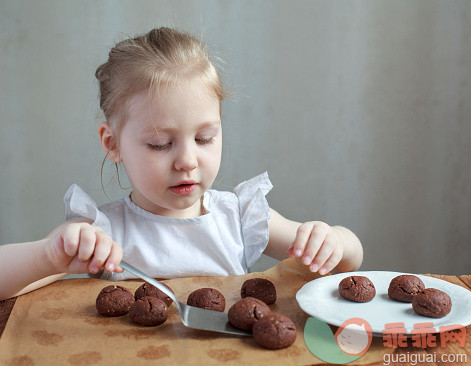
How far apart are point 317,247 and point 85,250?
0.42 m

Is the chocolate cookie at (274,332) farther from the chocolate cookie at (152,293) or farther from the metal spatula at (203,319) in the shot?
the chocolate cookie at (152,293)

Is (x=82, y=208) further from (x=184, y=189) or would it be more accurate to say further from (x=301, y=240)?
(x=301, y=240)

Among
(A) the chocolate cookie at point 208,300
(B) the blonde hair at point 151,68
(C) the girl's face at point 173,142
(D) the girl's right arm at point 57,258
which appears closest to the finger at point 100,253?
(D) the girl's right arm at point 57,258

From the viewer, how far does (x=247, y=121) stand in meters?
2.19

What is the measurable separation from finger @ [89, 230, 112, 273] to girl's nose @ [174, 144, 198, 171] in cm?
25

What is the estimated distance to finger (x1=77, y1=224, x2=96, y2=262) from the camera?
2.91 ft

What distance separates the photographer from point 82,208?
47.8 inches

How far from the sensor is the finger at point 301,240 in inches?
40.3

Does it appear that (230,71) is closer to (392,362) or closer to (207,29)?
(207,29)

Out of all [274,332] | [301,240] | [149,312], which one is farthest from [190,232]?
[274,332]

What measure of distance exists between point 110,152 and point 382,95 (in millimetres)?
1310

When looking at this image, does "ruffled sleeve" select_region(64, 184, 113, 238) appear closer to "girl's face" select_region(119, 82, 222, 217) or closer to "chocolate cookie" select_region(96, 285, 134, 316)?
"girl's face" select_region(119, 82, 222, 217)

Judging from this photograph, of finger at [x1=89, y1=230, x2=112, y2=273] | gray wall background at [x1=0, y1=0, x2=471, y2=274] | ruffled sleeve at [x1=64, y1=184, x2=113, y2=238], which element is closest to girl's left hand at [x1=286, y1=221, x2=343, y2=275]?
finger at [x1=89, y1=230, x2=112, y2=273]

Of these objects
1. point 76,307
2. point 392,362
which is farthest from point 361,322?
point 76,307
